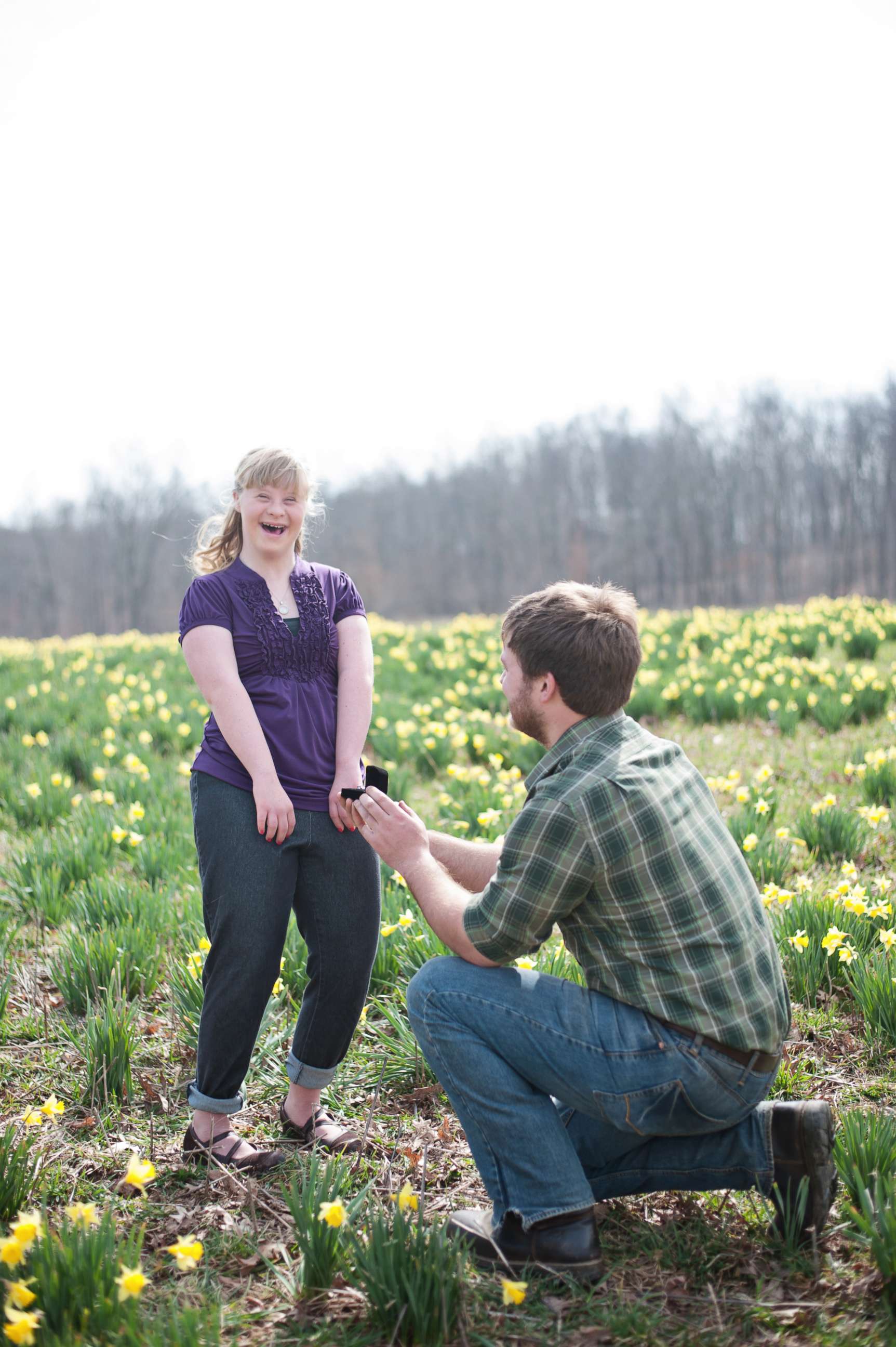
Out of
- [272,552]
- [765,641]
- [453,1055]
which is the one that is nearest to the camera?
[453,1055]

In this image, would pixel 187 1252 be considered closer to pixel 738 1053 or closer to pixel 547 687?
Result: pixel 738 1053

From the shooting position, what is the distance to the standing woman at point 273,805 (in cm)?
236

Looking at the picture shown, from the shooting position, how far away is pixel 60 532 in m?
52.8

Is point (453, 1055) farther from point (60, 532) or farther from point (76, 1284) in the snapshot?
point (60, 532)

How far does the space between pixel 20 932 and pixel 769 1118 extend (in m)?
3.19

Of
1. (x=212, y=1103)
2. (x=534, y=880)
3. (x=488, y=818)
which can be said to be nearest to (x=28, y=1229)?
(x=212, y=1103)

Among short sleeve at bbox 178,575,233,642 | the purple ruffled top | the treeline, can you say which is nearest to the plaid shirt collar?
the purple ruffled top

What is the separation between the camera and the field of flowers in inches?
67.4

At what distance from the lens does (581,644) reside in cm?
206

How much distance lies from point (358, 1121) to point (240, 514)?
177 centimetres

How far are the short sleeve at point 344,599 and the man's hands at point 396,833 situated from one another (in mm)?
686

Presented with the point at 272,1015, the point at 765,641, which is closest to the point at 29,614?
the point at 765,641

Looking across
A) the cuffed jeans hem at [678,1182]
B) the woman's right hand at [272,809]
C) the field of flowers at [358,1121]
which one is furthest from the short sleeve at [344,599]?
the cuffed jeans hem at [678,1182]

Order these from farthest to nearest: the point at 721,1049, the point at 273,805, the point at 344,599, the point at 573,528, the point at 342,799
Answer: the point at 573,528 → the point at 344,599 → the point at 342,799 → the point at 273,805 → the point at 721,1049
